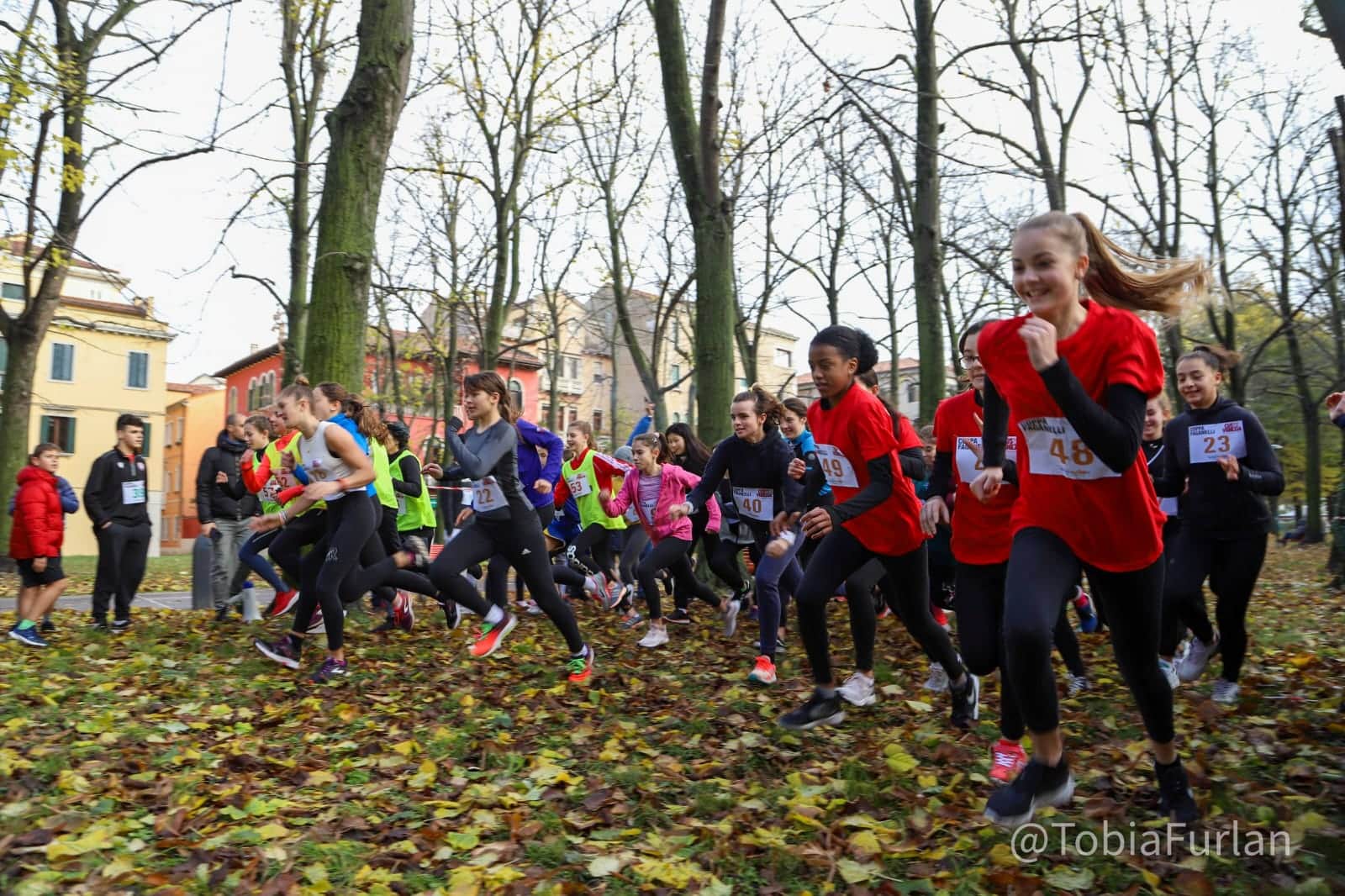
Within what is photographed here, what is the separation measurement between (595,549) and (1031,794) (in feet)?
27.1

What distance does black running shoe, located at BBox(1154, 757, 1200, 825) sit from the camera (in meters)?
3.89

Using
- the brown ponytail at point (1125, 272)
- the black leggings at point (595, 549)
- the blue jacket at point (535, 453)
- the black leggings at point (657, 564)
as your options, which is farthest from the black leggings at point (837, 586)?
the black leggings at point (595, 549)

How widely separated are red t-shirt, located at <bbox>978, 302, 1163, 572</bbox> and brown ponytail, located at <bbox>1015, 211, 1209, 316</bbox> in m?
0.23

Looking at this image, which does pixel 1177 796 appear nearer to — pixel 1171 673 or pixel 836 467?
pixel 836 467

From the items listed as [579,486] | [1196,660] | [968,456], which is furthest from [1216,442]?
[579,486]

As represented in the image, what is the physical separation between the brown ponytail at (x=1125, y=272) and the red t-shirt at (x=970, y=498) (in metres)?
0.96

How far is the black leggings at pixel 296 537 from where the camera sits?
7.81 metres

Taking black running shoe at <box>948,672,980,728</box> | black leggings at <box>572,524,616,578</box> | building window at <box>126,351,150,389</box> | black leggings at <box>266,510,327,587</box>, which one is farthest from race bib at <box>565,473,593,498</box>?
building window at <box>126,351,150,389</box>

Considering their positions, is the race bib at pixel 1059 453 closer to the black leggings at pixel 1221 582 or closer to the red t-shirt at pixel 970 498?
the red t-shirt at pixel 970 498

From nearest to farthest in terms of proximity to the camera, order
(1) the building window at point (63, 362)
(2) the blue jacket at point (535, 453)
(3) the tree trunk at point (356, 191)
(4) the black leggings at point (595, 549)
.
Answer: (3) the tree trunk at point (356, 191) → (2) the blue jacket at point (535, 453) → (4) the black leggings at point (595, 549) → (1) the building window at point (63, 362)

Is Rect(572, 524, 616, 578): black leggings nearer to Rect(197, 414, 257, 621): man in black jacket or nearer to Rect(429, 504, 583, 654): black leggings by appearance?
Rect(197, 414, 257, 621): man in black jacket

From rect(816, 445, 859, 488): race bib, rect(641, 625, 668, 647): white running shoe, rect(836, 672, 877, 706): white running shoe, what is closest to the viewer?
rect(816, 445, 859, 488): race bib

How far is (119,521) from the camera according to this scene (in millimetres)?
9555

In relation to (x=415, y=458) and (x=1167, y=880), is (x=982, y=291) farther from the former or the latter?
(x=1167, y=880)
